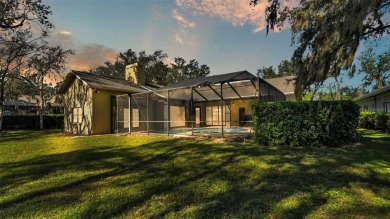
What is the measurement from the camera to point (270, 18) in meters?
5.71

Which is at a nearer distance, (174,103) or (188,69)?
(174,103)

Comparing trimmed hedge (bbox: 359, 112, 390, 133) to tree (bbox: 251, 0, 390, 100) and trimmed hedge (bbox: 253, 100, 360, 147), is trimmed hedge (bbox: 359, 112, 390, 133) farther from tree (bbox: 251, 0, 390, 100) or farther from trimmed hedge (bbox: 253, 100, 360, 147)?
tree (bbox: 251, 0, 390, 100)

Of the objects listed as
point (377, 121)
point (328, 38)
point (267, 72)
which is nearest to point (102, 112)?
point (328, 38)

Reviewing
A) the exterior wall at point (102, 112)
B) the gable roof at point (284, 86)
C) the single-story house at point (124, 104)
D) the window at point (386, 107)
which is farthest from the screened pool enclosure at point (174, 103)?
the window at point (386, 107)

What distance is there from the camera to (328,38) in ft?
20.5

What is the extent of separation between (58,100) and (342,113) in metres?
32.9

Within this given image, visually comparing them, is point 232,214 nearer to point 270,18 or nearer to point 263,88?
point 270,18

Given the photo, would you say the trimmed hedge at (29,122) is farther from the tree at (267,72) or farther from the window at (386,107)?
the tree at (267,72)

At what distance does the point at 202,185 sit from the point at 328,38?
193 inches

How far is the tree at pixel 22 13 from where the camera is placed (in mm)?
12062

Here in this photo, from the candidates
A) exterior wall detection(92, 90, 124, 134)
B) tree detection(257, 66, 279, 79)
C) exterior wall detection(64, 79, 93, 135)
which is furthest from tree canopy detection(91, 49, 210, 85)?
exterior wall detection(92, 90, 124, 134)

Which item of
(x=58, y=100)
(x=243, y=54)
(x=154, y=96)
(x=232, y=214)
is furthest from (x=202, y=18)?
(x=58, y=100)

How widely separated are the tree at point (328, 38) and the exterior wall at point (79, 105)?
41.3 feet

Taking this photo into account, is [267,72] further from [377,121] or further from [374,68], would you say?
[377,121]
